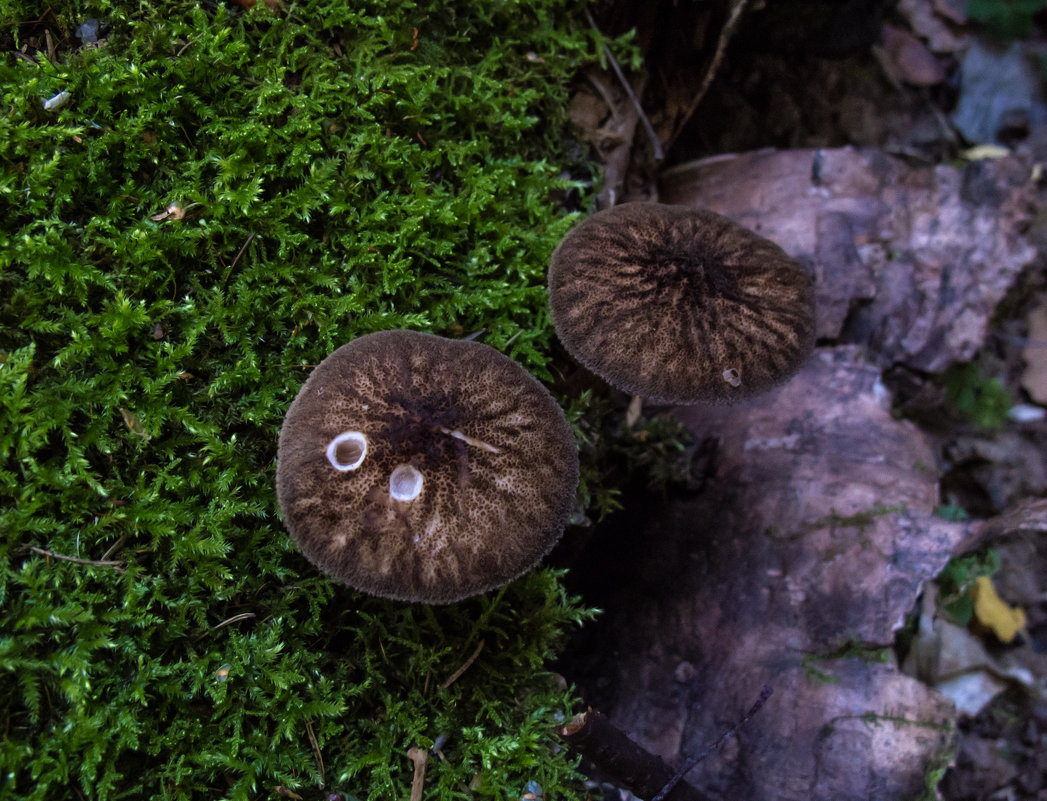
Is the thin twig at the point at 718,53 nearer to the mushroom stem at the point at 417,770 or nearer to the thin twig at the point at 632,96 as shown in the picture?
the thin twig at the point at 632,96

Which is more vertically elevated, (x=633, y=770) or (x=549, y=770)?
(x=633, y=770)

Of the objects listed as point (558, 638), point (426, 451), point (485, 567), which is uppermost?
point (426, 451)

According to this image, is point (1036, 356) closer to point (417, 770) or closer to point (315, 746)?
point (417, 770)

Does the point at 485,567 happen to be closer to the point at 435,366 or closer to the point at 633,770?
the point at 435,366

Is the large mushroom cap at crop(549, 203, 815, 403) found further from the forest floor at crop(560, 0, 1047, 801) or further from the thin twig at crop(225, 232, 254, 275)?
the thin twig at crop(225, 232, 254, 275)

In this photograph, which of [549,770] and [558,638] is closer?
[549,770]

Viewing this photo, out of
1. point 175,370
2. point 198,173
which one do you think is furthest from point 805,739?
point 198,173

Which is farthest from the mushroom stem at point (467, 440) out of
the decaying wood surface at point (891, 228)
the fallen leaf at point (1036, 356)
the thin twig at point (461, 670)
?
the fallen leaf at point (1036, 356)

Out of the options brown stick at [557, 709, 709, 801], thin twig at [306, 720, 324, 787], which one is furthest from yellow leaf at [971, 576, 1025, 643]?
thin twig at [306, 720, 324, 787]
